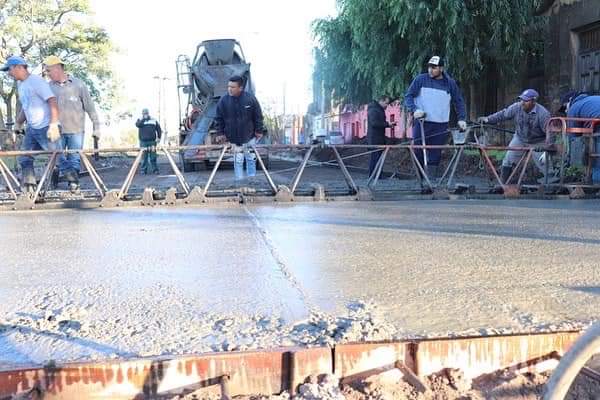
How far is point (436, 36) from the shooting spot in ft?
44.2

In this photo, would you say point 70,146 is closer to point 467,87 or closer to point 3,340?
point 3,340

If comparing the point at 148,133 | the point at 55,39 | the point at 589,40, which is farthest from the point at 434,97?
the point at 55,39

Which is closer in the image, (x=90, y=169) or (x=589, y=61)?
(x=90, y=169)

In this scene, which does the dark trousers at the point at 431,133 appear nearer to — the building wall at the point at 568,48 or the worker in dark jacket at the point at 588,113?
the worker in dark jacket at the point at 588,113

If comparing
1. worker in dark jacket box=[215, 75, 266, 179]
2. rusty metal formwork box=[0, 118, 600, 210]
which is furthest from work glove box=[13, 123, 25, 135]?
worker in dark jacket box=[215, 75, 266, 179]

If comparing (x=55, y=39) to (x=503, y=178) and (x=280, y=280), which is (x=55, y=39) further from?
(x=280, y=280)

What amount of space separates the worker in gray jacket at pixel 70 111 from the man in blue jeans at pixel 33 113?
1.45 feet

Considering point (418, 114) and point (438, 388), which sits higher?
point (418, 114)

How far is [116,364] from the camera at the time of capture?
7.22 ft

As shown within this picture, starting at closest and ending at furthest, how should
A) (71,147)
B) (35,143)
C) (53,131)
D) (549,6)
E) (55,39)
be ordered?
(53,131), (35,143), (71,147), (549,6), (55,39)

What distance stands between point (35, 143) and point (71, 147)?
54 centimetres

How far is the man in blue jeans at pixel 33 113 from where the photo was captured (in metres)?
7.49

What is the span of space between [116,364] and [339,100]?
675 inches

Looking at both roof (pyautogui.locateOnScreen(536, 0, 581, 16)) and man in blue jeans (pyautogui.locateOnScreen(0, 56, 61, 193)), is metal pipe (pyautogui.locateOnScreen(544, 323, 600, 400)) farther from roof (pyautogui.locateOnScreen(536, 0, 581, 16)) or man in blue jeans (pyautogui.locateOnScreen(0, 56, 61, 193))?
roof (pyautogui.locateOnScreen(536, 0, 581, 16))
